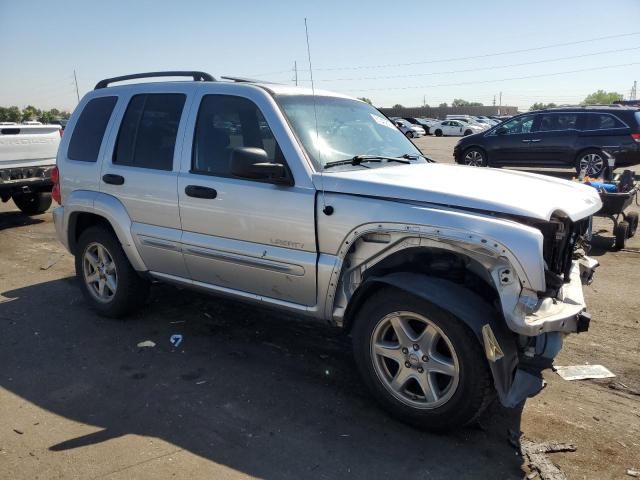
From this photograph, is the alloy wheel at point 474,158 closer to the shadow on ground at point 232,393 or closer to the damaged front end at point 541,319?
the shadow on ground at point 232,393

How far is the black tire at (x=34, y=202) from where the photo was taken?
10086mm

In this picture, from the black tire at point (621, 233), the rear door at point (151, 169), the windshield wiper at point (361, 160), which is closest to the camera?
the windshield wiper at point (361, 160)

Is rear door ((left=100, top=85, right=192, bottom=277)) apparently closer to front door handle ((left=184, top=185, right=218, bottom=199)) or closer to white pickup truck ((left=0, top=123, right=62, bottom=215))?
front door handle ((left=184, top=185, right=218, bottom=199))

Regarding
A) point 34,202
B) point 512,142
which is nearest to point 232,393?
point 34,202

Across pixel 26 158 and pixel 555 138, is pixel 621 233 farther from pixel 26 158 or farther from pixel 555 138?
pixel 26 158

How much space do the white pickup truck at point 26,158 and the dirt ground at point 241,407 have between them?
4434mm

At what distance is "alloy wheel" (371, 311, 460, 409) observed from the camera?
10.4 ft

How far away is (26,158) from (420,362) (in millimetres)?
8300

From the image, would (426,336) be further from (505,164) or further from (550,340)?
(505,164)

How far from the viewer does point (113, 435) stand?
128 inches

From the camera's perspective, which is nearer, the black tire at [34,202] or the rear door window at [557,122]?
the black tire at [34,202]

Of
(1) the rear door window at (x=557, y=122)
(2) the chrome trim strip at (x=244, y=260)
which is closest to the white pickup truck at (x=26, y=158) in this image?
(2) the chrome trim strip at (x=244, y=260)

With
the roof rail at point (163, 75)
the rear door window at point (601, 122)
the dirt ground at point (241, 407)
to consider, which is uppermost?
the roof rail at point (163, 75)

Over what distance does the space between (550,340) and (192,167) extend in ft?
9.00
